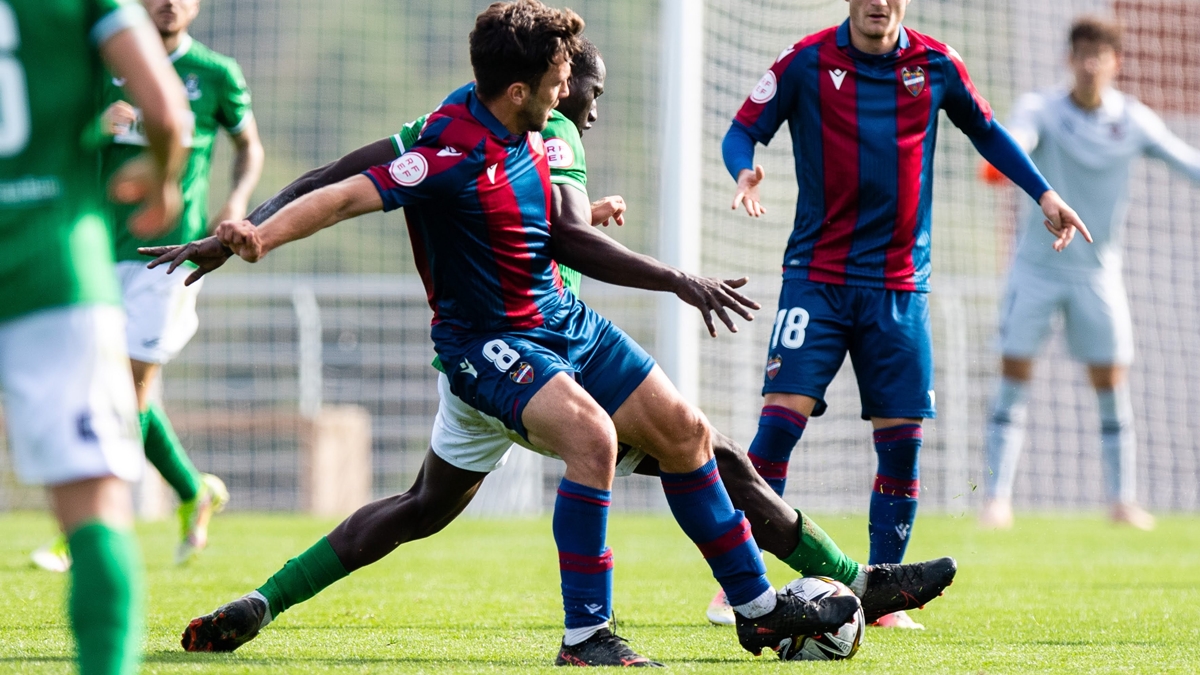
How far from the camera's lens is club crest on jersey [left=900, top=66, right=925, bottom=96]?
5078 mm

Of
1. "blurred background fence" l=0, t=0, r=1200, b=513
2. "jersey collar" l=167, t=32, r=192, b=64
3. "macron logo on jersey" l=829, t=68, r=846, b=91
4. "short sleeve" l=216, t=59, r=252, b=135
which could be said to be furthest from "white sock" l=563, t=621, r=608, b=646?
"blurred background fence" l=0, t=0, r=1200, b=513

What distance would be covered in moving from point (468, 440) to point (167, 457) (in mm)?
2936

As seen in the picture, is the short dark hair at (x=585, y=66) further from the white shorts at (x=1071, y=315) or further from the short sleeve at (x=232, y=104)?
the white shorts at (x=1071, y=315)

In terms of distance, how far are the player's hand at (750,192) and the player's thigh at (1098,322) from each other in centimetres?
579

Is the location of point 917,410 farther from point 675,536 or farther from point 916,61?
point 675,536

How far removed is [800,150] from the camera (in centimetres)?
524

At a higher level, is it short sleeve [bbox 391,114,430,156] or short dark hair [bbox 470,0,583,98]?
short dark hair [bbox 470,0,583,98]

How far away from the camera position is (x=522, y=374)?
3.75 meters

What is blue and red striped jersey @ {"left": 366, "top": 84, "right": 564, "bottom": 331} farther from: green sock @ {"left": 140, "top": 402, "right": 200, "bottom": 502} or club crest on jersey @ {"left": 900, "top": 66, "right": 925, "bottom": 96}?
green sock @ {"left": 140, "top": 402, "right": 200, "bottom": 502}

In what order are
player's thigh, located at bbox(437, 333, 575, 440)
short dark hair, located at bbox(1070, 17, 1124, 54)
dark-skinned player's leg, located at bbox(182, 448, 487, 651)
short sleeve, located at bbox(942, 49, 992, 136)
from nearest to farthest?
player's thigh, located at bbox(437, 333, 575, 440) → dark-skinned player's leg, located at bbox(182, 448, 487, 651) → short sleeve, located at bbox(942, 49, 992, 136) → short dark hair, located at bbox(1070, 17, 1124, 54)

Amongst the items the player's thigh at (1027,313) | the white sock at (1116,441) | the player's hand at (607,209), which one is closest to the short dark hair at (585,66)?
the player's hand at (607,209)

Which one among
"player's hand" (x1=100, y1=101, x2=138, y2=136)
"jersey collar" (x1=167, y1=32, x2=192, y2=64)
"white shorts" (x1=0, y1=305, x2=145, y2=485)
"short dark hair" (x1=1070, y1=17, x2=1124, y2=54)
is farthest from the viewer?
"short dark hair" (x1=1070, y1=17, x2=1124, y2=54)

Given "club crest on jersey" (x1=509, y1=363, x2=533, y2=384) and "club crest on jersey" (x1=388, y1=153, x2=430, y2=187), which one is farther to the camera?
"club crest on jersey" (x1=509, y1=363, x2=533, y2=384)

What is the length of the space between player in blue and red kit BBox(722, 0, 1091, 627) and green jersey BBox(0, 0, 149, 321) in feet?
8.79
